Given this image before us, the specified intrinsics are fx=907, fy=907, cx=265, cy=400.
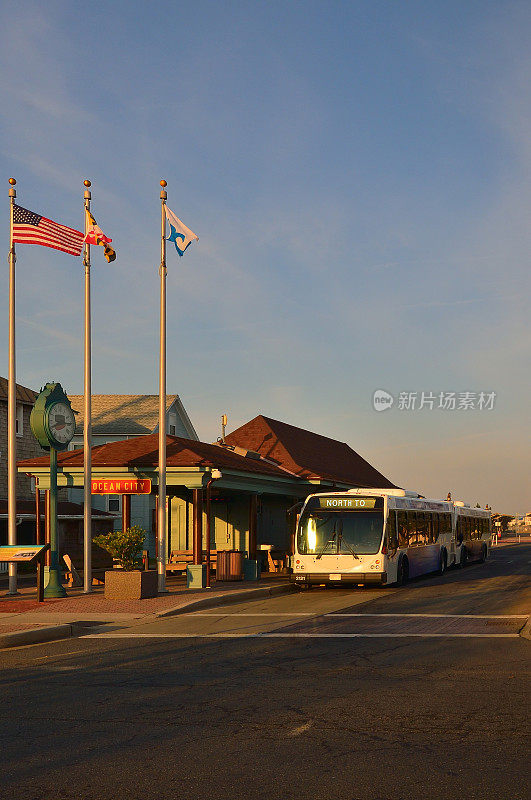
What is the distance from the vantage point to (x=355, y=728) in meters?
8.16

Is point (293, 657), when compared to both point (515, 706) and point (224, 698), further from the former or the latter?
point (515, 706)

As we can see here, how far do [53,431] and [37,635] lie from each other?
27.4ft

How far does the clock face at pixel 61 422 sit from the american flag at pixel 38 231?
405 centimetres

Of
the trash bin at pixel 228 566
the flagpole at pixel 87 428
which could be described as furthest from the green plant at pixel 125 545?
the trash bin at pixel 228 566

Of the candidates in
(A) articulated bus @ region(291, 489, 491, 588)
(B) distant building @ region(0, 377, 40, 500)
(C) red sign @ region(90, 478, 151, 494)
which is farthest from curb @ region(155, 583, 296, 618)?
(B) distant building @ region(0, 377, 40, 500)

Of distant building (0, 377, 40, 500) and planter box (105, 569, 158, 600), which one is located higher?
distant building (0, 377, 40, 500)

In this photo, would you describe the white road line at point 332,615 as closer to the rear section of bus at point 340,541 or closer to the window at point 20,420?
the rear section of bus at point 340,541

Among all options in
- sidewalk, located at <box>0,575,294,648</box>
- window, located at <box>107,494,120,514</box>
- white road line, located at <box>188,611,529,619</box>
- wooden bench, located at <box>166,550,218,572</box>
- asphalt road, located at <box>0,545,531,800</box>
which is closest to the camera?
asphalt road, located at <box>0,545,531,800</box>

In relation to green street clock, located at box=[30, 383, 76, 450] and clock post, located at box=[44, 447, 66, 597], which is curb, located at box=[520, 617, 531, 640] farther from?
green street clock, located at box=[30, 383, 76, 450]

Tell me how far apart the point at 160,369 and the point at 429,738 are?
16794mm

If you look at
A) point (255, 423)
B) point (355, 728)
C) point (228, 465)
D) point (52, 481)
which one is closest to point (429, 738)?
point (355, 728)

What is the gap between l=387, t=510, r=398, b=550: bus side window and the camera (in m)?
25.7

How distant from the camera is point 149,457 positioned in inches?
1100

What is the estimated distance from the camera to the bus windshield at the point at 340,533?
25.4 metres
